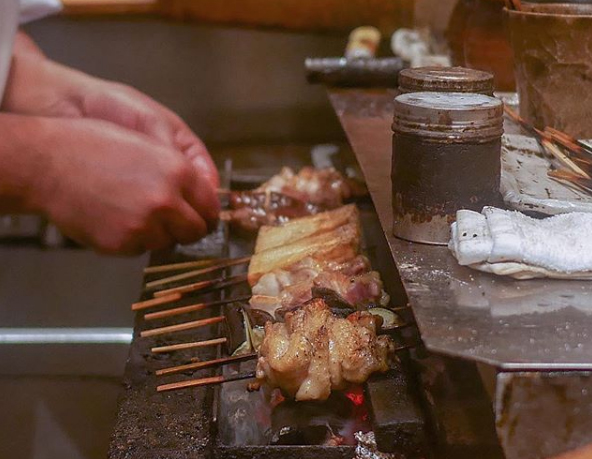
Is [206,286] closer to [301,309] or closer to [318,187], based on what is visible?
[301,309]

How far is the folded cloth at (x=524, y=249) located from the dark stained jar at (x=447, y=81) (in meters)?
0.44

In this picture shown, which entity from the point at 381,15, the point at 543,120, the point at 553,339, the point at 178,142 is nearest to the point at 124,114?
the point at 178,142

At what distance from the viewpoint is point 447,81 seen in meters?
2.00

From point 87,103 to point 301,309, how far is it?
162cm

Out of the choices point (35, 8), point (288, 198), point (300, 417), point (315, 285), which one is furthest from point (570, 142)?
point (35, 8)

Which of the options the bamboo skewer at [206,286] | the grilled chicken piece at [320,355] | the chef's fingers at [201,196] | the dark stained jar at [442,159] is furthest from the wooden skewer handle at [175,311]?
the dark stained jar at [442,159]

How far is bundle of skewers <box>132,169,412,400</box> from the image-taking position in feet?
6.32

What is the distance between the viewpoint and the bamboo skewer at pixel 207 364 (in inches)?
82.4

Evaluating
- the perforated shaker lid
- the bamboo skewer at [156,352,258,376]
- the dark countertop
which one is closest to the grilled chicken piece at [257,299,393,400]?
the bamboo skewer at [156,352,258,376]

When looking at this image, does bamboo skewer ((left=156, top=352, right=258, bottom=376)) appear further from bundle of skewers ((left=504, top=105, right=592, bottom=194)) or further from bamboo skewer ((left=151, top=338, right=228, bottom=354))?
bundle of skewers ((left=504, top=105, right=592, bottom=194))

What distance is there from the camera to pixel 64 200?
2.37m

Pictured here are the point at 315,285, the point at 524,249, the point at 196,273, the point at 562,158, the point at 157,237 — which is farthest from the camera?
the point at 196,273

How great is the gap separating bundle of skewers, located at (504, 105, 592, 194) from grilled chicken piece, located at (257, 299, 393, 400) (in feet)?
2.25

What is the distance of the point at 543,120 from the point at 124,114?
1.65m
